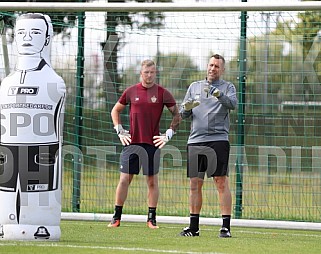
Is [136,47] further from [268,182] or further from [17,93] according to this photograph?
[17,93]

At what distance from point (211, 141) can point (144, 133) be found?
140 cm

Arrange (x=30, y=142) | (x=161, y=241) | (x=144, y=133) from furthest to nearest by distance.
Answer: (x=144, y=133) < (x=161, y=241) < (x=30, y=142)

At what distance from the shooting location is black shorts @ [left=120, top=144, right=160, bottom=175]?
11031 millimetres

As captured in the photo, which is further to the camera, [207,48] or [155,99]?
[207,48]

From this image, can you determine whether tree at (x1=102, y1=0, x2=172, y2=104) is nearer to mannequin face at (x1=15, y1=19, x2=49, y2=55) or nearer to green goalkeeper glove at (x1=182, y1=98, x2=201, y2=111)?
green goalkeeper glove at (x1=182, y1=98, x2=201, y2=111)

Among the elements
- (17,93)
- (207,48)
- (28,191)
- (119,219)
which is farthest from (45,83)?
(207,48)

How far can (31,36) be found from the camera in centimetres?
848

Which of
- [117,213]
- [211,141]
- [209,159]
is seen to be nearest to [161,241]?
[209,159]

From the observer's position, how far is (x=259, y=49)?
1284 centimetres

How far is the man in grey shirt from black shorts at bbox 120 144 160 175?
44.6 inches

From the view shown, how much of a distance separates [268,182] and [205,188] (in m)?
1.13

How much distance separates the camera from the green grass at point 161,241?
7.96m

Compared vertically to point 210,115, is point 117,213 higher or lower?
lower

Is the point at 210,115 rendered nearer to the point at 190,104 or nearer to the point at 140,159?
the point at 190,104
